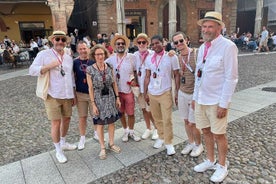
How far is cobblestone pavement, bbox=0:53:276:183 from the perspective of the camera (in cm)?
305

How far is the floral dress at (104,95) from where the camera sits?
11.2 ft

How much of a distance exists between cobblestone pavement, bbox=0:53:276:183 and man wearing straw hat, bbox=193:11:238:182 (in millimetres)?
403

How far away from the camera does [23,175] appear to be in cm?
325

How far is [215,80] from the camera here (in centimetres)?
260

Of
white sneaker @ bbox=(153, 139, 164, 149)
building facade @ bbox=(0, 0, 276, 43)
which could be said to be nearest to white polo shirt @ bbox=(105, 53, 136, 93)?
white sneaker @ bbox=(153, 139, 164, 149)

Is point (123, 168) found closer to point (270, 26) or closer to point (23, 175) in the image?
point (23, 175)

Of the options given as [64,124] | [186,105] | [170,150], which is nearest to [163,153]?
[170,150]

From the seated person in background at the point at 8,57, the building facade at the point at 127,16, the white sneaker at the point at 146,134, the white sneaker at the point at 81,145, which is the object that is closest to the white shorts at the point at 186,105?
the white sneaker at the point at 146,134

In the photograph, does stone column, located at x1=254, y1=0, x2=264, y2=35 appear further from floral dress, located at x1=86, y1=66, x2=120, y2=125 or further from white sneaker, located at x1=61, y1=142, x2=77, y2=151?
white sneaker, located at x1=61, y1=142, x2=77, y2=151

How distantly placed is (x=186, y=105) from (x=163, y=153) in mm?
870

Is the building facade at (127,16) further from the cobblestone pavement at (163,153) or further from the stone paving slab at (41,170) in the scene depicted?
the stone paving slab at (41,170)

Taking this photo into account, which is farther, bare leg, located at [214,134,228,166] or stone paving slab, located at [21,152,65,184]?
stone paving slab, located at [21,152,65,184]

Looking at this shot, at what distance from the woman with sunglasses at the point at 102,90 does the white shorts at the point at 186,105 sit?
0.96 m

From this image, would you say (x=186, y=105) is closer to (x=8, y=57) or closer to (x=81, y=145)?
(x=81, y=145)
